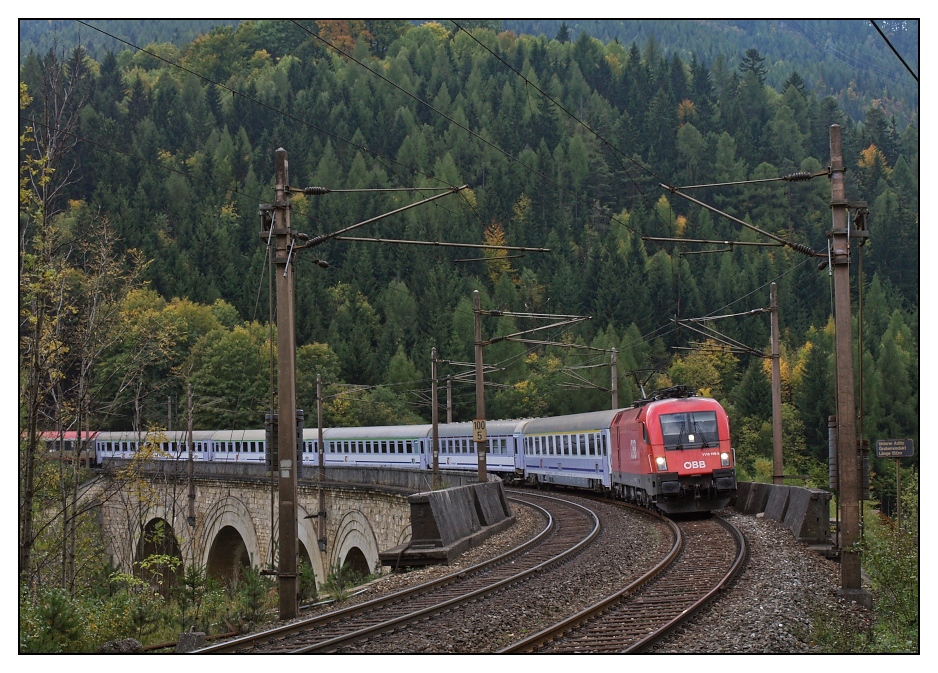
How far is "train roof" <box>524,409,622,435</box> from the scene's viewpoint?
1187 inches

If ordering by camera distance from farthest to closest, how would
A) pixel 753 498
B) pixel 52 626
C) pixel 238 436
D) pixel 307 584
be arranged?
pixel 238 436, pixel 753 498, pixel 307 584, pixel 52 626

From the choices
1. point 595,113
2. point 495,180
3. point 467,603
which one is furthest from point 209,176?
point 467,603

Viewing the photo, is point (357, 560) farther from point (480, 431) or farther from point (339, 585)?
point (339, 585)

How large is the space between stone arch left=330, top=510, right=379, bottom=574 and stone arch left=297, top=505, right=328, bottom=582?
3.63 feet

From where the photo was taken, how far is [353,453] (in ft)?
172

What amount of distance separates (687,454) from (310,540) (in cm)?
2300

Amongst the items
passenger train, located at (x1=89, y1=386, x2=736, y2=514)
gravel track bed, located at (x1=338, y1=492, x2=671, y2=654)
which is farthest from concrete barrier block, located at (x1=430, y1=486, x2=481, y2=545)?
passenger train, located at (x1=89, y1=386, x2=736, y2=514)

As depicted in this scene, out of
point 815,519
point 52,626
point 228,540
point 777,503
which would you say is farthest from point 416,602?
point 228,540

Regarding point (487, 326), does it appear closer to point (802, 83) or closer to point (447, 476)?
Answer: point (802, 83)

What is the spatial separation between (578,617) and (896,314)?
275ft

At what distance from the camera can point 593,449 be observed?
3191 centimetres

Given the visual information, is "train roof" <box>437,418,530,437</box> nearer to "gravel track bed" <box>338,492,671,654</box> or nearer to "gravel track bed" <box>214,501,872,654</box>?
"gravel track bed" <box>338,492,671,654</box>

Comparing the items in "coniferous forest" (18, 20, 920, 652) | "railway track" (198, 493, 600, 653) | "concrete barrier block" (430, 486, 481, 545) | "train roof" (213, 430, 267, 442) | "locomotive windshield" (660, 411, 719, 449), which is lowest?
"railway track" (198, 493, 600, 653)

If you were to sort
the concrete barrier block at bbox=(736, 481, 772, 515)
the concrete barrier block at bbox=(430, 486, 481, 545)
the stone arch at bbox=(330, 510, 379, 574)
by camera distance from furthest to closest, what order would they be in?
the stone arch at bbox=(330, 510, 379, 574) < the concrete barrier block at bbox=(736, 481, 772, 515) < the concrete barrier block at bbox=(430, 486, 481, 545)
